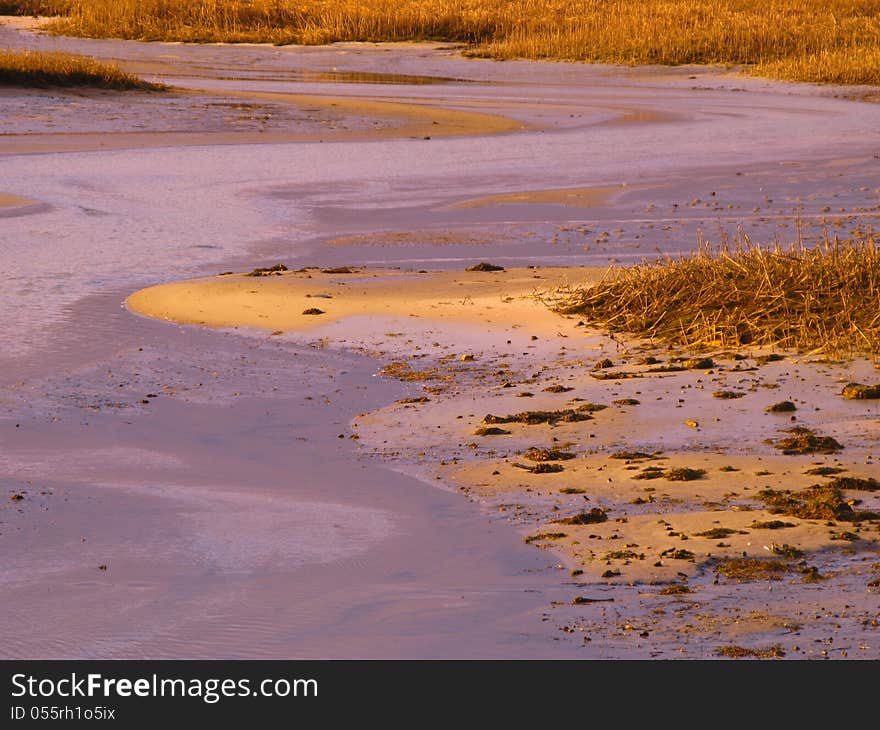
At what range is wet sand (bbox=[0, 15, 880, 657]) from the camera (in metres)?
5.13

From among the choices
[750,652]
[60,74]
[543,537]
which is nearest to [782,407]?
[543,537]

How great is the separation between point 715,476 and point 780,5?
33.1 meters

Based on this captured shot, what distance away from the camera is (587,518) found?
6.03m

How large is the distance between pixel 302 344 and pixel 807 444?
3.69 m

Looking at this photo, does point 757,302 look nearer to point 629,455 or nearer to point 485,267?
point 629,455

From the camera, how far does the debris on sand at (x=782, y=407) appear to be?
292 inches

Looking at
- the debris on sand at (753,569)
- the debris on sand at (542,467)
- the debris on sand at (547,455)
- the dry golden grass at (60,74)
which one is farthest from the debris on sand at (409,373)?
the dry golden grass at (60,74)

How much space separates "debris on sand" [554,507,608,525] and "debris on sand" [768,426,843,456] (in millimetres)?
1133

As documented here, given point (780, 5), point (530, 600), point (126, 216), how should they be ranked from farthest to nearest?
point (780, 5)
point (126, 216)
point (530, 600)

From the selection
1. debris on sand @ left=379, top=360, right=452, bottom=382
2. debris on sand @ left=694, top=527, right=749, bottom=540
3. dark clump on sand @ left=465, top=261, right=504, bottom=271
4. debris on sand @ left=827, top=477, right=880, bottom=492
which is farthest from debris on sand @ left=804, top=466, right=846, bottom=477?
dark clump on sand @ left=465, top=261, right=504, bottom=271

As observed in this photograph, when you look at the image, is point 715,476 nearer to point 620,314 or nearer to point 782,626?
point 782,626

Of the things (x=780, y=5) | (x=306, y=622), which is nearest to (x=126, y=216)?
(x=306, y=622)

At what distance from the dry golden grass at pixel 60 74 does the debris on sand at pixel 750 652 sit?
22.6m

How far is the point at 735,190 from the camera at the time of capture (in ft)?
53.2
